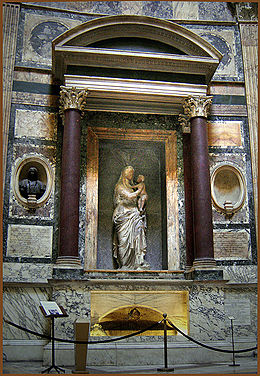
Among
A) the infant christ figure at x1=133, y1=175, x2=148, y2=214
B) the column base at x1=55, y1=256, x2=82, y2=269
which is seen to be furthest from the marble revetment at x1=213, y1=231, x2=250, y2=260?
the column base at x1=55, y1=256, x2=82, y2=269

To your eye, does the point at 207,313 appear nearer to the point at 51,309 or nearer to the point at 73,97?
the point at 51,309

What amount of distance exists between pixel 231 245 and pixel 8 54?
7.09 metres

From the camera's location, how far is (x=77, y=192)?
32.8ft

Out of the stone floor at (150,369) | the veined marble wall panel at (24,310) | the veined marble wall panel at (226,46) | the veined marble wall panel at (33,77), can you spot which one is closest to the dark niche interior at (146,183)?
the veined marble wall panel at (24,310)

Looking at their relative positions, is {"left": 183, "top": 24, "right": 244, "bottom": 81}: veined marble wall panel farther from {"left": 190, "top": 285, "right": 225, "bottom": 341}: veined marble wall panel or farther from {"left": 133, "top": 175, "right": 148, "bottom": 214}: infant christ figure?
{"left": 190, "top": 285, "right": 225, "bottom": 341}: veined marble wall panel

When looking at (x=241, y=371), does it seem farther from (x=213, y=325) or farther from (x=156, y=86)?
(x=156, y=86)

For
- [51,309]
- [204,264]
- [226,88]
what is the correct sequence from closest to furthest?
[51,309] → [204,264] → [226,88]

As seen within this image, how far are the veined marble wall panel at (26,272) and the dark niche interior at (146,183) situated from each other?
4.73ft

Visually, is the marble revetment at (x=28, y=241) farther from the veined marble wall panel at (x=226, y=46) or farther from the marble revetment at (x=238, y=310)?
the veined marble wall panel at (x=226, y=46)

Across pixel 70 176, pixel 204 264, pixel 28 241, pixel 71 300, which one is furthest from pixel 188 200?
pixel 28 241

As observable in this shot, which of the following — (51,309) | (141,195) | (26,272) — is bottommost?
(51,309)

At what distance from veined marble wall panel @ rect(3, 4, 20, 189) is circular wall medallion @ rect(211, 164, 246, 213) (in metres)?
5.08

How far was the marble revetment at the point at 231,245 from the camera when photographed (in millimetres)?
10945

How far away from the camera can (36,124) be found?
1105cm
